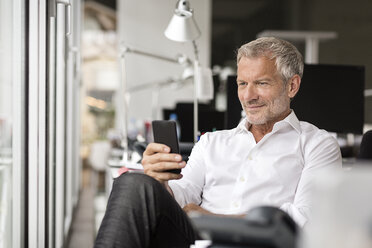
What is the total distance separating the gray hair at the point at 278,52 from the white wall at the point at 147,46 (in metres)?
3.87

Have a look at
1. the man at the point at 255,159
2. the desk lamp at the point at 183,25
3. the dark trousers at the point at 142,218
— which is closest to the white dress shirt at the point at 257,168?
the man at the point at 255,159

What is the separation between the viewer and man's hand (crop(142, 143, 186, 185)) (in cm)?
159

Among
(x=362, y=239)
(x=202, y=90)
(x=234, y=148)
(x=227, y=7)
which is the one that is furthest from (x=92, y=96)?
(x=362, y=239)

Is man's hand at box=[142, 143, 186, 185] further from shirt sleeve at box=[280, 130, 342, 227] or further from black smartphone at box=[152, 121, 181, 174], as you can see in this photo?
shirt sleeve at box=[280, 130, 342, 227]

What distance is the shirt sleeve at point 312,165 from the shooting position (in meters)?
1.64

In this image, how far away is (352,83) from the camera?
2.67 meters

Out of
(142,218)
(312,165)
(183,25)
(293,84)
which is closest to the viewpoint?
(142,218)

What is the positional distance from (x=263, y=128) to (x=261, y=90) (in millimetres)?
154

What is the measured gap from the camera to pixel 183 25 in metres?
2.43

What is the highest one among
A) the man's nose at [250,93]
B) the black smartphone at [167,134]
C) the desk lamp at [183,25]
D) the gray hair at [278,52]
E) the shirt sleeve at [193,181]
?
the desk lamp at [183,25]

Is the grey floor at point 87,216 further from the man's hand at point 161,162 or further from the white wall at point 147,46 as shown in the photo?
the man's hand at point 161,162

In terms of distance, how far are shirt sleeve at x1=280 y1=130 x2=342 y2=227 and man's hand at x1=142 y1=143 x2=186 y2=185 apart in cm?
37

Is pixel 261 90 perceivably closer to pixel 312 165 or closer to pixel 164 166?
pixel 312 165

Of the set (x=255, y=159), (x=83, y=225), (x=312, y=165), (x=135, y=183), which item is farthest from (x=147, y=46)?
(x=135, y=183)
